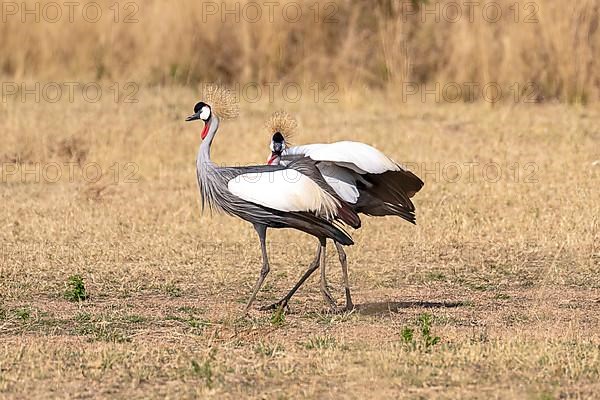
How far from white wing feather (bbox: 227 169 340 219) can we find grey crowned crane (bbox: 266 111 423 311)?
0.22 meters

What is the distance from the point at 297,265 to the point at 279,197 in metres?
1.76

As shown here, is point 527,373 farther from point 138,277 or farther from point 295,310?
point 138,277

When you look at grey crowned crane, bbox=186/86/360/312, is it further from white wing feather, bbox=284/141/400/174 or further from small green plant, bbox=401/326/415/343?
small green plant, bbox=401/326/415/343

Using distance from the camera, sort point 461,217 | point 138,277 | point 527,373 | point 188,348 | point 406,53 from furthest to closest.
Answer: point 406,53
point 461,217
point 138,277
point 188,348
point 527,373

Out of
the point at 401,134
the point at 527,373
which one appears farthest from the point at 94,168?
the point at 527,373

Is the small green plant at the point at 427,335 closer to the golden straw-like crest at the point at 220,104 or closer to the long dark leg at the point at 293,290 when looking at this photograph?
the long dark leg at the point at 293,290

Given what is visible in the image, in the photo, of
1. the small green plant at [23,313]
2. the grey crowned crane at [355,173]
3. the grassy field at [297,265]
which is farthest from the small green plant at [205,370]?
the grey crowned crane at [355,173]

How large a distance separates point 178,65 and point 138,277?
262 inches

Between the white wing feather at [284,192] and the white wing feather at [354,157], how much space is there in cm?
18

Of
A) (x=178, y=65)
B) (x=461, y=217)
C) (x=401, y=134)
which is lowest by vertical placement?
(x=461, y=217)

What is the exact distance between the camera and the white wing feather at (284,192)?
6.45m

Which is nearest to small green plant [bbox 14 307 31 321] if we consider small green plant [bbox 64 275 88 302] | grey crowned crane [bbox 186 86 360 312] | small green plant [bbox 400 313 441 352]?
small green plant [bbox 64 275 88 302]

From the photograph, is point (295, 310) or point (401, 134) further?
point (401, 134)

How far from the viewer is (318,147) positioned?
682 centimetres
